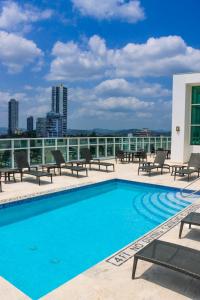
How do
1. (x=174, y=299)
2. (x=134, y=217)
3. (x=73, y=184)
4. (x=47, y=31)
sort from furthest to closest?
(x=47, y=31) < (x=73, y=184) < (x=134, y=217) < (x=174, y=299)

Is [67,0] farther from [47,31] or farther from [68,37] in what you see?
[68,37]

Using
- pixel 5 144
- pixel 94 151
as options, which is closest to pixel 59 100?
pixel 94 151

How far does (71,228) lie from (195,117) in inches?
453

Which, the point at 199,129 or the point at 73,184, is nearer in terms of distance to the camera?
the point at 73,184

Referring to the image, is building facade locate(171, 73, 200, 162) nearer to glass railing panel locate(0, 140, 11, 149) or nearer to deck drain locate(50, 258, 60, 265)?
glass railing panel locate(0, 140, 11, 149)

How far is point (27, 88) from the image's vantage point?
23.6m

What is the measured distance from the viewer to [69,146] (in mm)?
13062

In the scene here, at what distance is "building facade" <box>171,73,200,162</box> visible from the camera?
48.7 feet

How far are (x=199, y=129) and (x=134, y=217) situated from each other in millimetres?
9997

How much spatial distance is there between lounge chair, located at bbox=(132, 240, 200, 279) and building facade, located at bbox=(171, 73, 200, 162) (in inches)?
468

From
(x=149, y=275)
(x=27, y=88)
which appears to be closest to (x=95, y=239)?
(x=149, y=275)

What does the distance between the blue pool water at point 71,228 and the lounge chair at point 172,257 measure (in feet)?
4.34

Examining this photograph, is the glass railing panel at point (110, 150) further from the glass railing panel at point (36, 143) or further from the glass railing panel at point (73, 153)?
the glass railing panel at point (36, 143)

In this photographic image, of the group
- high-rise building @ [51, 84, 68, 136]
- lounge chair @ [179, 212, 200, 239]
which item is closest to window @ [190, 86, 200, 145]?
lounge chair @ [179, 212, 200, 239]
